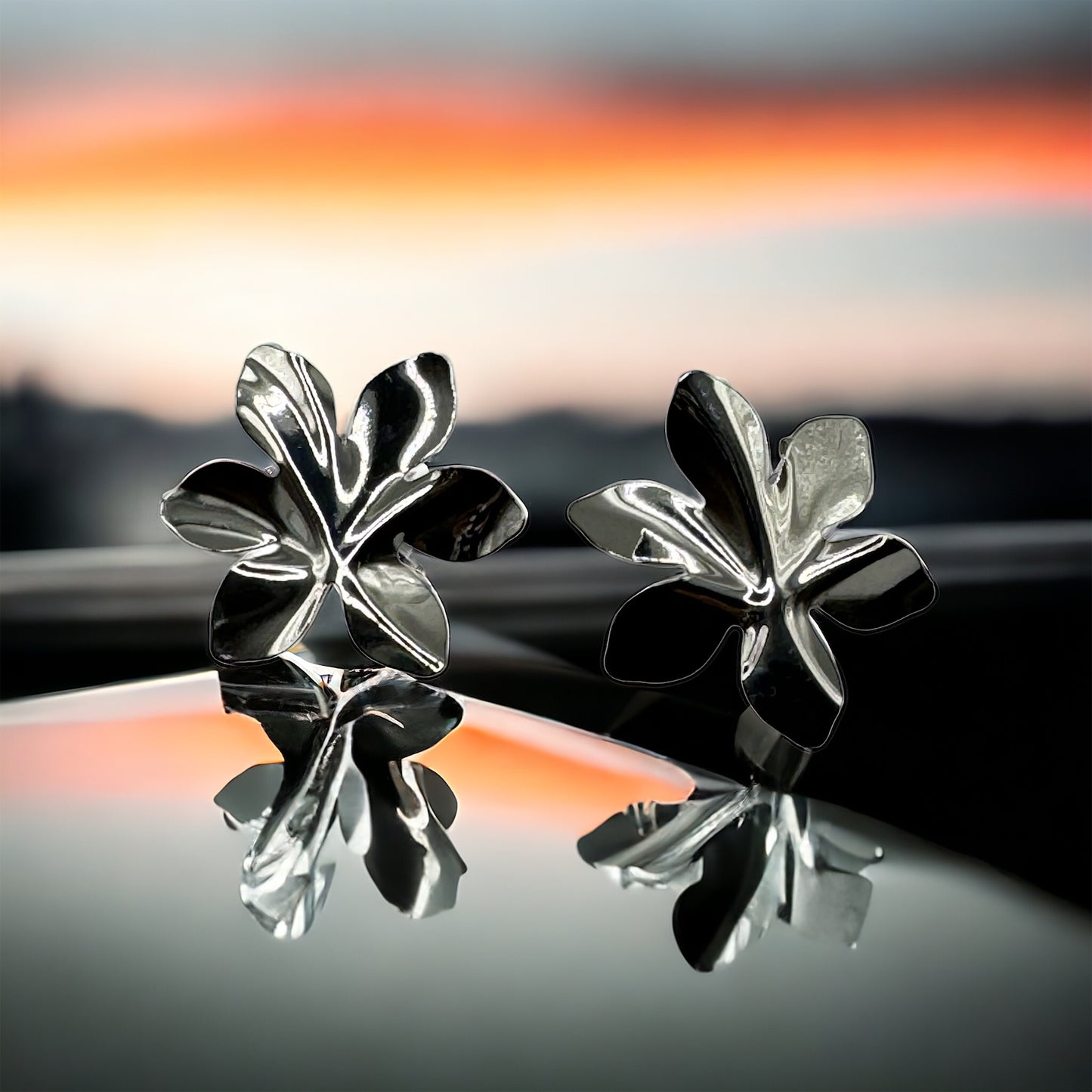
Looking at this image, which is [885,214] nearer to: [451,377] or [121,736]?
[451,377]

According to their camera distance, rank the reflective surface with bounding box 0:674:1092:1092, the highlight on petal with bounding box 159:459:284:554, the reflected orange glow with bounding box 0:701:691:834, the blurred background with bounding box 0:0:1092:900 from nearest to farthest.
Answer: the reflective surface with bounding box 0:674:1092:1092 < the reflected orange glow with bounding box 0:701:691:834 < the highlight on petal with bounding box 159:459:284:554 < the blurred background with bounding box 0:0:1092:900

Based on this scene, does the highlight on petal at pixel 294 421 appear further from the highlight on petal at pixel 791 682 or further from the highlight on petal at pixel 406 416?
the highlight on petal at pixel 791 682

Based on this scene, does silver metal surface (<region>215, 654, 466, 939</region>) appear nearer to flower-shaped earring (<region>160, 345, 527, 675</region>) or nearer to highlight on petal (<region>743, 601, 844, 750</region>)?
flower-shaped earring (<region>160, 345, 527, 675</region>)

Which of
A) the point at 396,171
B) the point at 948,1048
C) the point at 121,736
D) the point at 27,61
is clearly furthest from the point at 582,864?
the point at 27,61

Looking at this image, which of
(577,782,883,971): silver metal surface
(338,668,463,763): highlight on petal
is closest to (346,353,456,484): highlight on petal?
(338,668,463,763): highlight on petal

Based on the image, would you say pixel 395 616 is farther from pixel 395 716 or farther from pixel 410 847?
pixel 410 847

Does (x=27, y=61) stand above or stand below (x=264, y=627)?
above

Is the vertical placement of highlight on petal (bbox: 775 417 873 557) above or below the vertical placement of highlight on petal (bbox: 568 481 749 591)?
above
